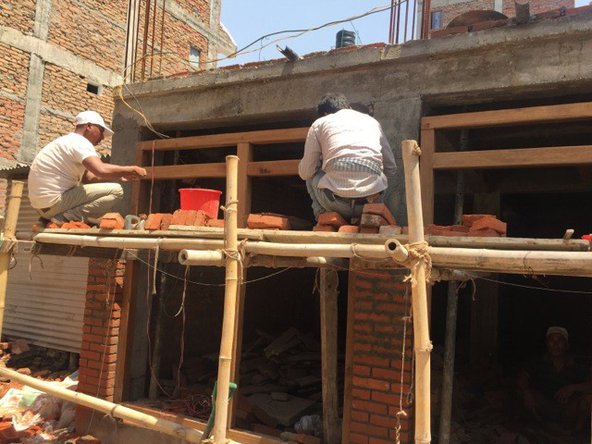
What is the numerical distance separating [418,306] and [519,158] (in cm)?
193

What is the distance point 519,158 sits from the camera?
407 cm

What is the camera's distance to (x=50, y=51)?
47.6 ft

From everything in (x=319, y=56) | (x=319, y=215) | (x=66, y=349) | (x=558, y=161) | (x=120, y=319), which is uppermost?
(x=319, y=56)

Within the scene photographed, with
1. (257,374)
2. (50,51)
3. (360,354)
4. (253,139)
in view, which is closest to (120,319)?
(257,374)

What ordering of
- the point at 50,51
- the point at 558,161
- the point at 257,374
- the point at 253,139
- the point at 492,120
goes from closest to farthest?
the point at 558,161, the point at 492,120, the point at 253,139, the point at 257,374, the point at 50,51

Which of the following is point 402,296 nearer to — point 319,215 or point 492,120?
point 319,215

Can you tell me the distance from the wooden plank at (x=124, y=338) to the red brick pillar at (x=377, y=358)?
2824 mm

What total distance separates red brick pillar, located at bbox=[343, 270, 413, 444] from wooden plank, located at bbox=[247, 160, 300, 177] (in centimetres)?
124

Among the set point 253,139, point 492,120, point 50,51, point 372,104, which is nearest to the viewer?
point 492,120

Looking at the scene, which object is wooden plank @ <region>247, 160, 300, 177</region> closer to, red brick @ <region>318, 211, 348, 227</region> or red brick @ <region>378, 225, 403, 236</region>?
red brick @ <region>318, 211, 348, 227</region>

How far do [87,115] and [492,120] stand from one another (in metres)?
4.16

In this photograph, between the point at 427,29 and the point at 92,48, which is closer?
the point at 427,29

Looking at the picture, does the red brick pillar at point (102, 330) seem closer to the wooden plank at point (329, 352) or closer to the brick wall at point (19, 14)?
the wooden plank at point (329, 352)

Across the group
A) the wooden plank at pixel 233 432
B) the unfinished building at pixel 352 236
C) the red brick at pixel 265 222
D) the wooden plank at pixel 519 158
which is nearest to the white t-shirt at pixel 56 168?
the unfinished building at pixel 352 236
